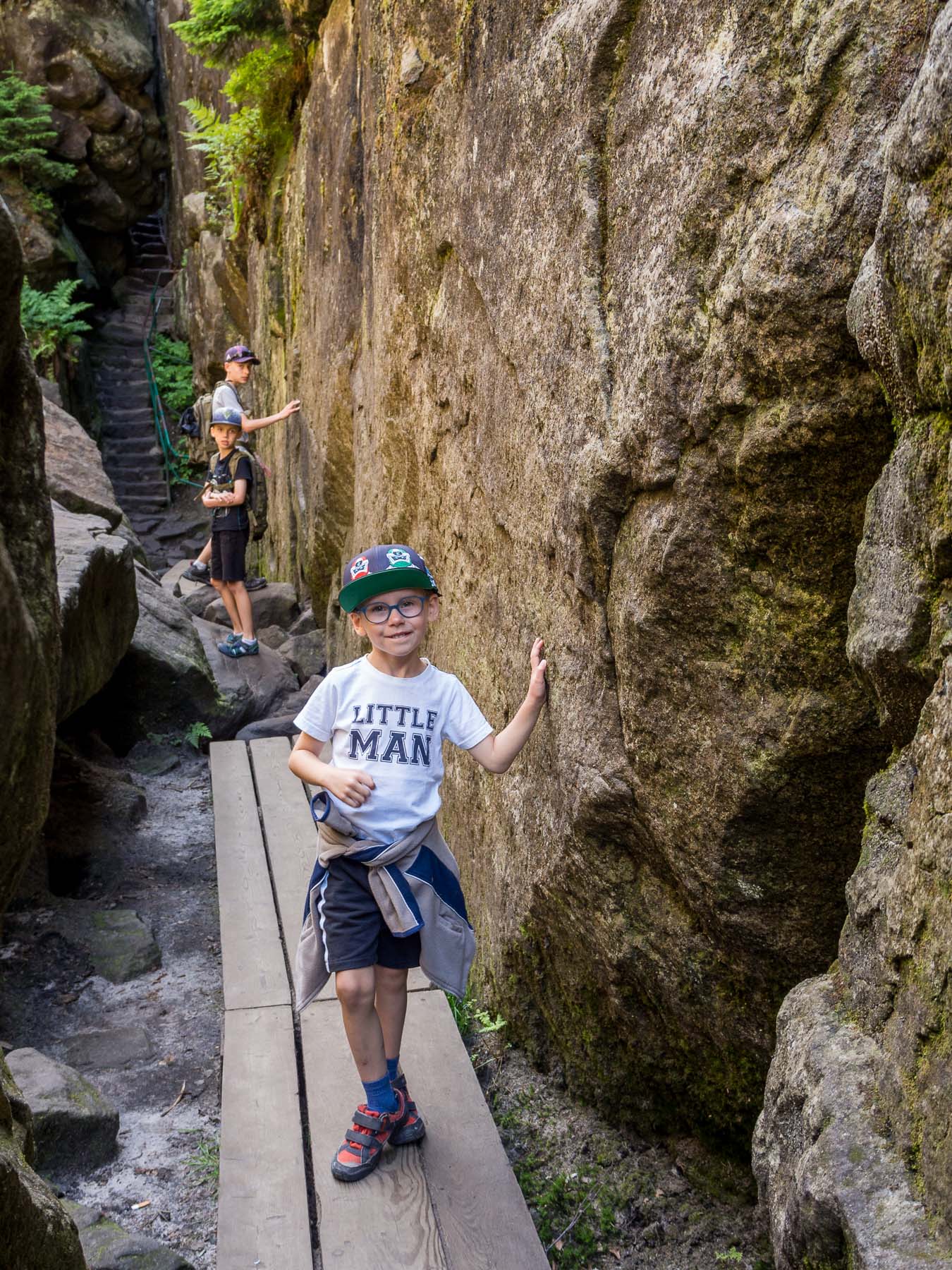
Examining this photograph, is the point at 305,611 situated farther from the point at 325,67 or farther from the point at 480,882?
the point at 480,882

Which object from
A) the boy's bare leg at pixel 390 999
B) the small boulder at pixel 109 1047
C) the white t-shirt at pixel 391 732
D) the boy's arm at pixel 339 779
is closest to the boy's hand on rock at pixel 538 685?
the white t-shirt at pixel 391 732

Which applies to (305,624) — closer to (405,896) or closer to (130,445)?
(405,896)

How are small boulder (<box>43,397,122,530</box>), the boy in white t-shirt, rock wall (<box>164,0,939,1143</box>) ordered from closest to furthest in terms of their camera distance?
1. rock wall (<box>164,0,939,1143</box>)
2. the boy in white t-shirt
3. small boulder (<box>43,397,122,530</box>)

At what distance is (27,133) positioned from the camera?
18797 mm

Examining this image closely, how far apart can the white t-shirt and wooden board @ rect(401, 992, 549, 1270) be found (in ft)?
3.00

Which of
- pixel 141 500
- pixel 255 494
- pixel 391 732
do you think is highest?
pixel 391 732

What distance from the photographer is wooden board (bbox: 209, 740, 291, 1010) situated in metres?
3.97

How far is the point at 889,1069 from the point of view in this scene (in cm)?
172

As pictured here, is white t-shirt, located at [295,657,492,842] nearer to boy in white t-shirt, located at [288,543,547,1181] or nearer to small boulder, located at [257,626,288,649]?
boy in white t-shirt, located at [288,543,547,1181]

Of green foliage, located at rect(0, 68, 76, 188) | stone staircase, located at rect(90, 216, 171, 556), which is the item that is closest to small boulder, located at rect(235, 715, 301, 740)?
stone staircase, located at rect(90, 216, 171, 556)

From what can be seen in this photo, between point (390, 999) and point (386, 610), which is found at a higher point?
point (386, 610)

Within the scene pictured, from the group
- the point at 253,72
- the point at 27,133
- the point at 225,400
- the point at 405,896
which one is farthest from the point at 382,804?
the point at 27,133

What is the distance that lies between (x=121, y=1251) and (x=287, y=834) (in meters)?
2.56

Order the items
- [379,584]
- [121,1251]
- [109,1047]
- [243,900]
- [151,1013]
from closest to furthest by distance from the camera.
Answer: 1. [121,1251]
2. [379,584]
3. [109,1047]
4. [151,1013]
5. [243,900]
